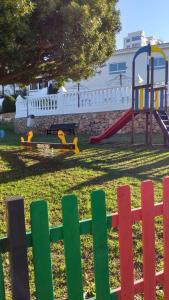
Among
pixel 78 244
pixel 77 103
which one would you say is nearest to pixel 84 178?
pixel 78 244

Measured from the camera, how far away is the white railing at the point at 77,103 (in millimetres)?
18047

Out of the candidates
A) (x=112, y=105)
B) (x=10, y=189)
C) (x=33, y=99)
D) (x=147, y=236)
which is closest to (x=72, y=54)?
(x=10, y=189)

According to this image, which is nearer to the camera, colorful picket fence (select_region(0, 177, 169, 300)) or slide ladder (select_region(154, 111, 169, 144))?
colorful picket fence (select_region(0, 177, 169, 300))

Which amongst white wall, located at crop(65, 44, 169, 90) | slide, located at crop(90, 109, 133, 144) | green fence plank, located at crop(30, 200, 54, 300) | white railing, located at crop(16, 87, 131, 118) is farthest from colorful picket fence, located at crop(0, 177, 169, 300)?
white wall, located at crop(65, 44, 169, 90)

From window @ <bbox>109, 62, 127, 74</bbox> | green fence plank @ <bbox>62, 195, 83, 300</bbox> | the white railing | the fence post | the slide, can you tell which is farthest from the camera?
window @ <bbox>109, 62, 127, 74</bbox>

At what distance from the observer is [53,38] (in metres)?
8.30

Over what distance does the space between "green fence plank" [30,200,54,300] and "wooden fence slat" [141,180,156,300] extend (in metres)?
0.91

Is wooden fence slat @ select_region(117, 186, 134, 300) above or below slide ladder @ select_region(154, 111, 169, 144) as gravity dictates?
below

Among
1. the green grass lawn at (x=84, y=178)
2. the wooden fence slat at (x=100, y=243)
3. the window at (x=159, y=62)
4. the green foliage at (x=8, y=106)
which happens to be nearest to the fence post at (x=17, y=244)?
the wooden fence slat at (x=100, y=243)

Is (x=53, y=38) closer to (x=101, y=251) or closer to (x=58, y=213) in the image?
(x=58, y=213)

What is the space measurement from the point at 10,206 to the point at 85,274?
1.93 m

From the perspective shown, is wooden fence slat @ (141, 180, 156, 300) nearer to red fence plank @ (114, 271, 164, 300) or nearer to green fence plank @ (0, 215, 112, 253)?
red fence plank @ (114, 271, 164, 300)

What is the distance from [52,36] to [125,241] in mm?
6162

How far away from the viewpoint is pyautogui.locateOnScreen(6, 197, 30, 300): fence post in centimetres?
240
